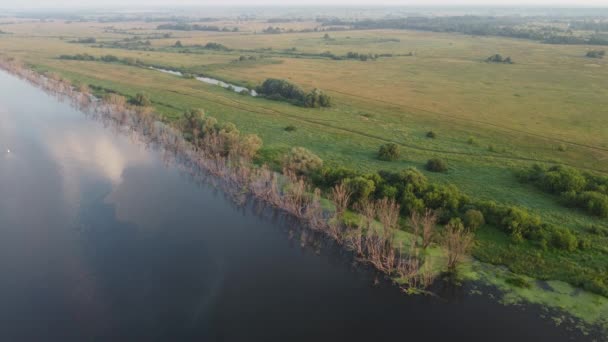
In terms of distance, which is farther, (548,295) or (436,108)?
(436,108)

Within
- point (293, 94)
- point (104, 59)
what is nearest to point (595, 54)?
point (293, 94)

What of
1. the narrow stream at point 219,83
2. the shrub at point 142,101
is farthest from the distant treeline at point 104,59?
the shrub at point 142,101

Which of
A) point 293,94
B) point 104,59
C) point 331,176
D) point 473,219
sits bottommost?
point 473,219

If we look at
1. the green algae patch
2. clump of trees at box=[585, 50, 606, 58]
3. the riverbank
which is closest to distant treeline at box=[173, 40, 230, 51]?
the riverbank

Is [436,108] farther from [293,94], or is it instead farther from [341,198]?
[341,198]

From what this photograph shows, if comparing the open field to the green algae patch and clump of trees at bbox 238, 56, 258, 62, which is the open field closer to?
the green algae patch

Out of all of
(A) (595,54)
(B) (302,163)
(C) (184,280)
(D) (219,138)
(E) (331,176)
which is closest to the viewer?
(C) (184,280)
